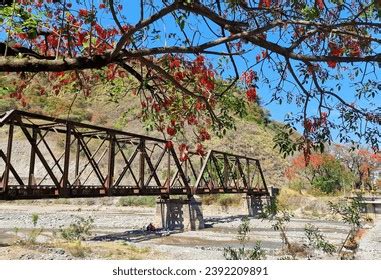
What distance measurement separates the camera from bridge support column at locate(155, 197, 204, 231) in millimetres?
17078

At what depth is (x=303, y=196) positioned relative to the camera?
28156 mm

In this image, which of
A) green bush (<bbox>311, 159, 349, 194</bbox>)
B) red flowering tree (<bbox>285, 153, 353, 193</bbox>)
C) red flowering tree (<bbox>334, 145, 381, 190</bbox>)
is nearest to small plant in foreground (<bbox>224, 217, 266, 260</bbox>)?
red flowering tree (<bbox>285, 153, 353, 193</bbox>)

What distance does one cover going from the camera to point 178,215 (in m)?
17.5

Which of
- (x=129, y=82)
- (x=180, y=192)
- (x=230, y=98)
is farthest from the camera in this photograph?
(x=180, y=192)

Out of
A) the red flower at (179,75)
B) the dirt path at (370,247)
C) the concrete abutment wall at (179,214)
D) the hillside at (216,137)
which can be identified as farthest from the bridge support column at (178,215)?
the hillside at (216,137)

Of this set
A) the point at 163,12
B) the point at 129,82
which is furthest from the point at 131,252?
the point at 163,12

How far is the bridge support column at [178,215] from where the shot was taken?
17.1 meters

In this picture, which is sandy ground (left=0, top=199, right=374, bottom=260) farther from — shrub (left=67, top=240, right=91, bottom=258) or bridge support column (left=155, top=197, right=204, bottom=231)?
bridge support column (left=155, top=197, right=204, bottom=231)

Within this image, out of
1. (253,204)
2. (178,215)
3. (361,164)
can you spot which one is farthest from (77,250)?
(361,164)

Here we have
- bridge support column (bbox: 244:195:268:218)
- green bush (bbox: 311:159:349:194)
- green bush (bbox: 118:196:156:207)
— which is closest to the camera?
bridge support column (bbox: 244:195:268:218)

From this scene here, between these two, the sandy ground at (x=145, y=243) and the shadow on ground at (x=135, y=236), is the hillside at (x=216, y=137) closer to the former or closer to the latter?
the sandy ground at (x=145, y=243)

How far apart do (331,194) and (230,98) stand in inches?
1001

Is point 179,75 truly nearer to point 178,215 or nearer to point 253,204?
point 178,215
